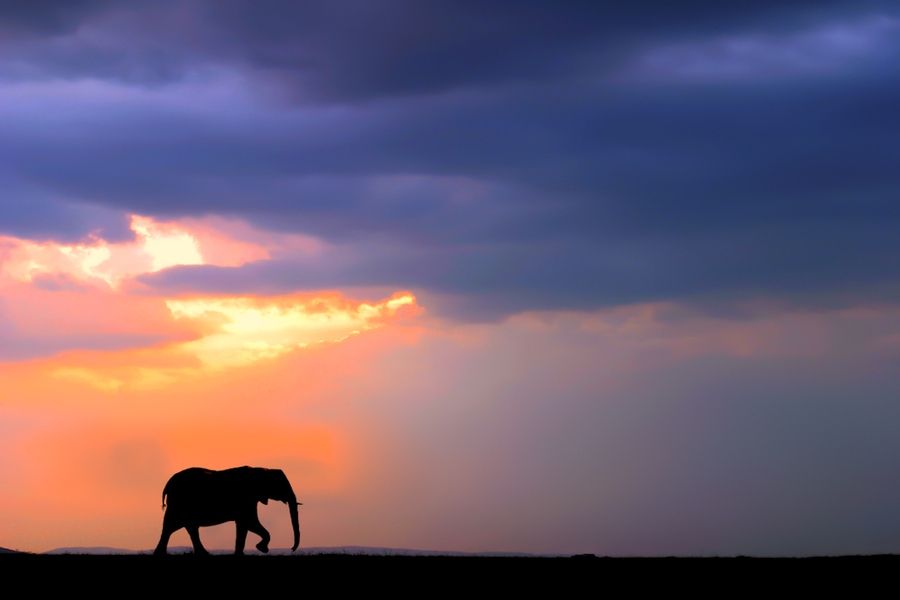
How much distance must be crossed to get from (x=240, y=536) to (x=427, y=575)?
47.3 feet

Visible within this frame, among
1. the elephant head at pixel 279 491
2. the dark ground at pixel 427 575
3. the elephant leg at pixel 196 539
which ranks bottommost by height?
the dark ground at pixel 427 575

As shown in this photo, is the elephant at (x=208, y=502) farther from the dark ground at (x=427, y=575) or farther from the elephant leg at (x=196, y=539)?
the dark ground at (x=427, y=575)

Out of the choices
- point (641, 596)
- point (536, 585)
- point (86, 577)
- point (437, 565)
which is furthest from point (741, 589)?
point (86, 577)

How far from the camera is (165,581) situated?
37562 mm

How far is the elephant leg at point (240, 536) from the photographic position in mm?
50344

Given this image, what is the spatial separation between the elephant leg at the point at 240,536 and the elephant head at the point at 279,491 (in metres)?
1.98

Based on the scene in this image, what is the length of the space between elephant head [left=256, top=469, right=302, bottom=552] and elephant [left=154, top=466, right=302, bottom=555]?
1.70 ft

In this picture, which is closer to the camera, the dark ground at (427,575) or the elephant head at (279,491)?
the dark ground at (427,575)

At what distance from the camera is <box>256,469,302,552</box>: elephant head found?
53844 millimetres

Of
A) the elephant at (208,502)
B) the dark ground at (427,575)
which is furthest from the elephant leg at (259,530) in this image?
the dark ground at (427,575)

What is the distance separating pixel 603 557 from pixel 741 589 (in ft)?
38.2

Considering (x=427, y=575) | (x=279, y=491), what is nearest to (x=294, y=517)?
(x=279, y=491)

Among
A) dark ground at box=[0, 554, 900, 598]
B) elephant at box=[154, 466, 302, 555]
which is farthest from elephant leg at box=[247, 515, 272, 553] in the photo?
dark ground at box=[0, 554, 900, 598]

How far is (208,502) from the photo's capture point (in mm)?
52500
